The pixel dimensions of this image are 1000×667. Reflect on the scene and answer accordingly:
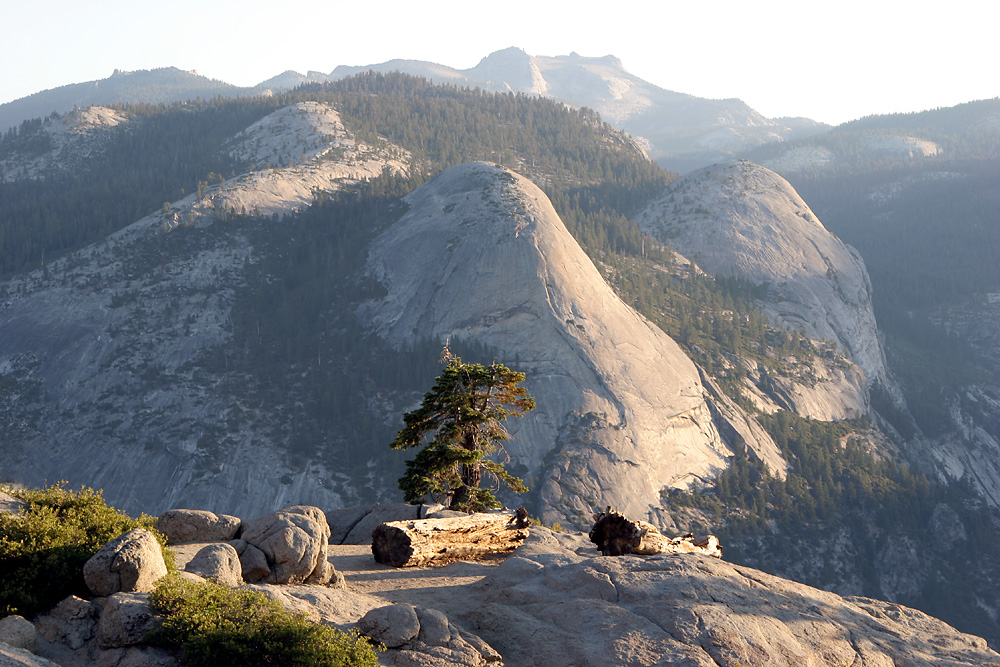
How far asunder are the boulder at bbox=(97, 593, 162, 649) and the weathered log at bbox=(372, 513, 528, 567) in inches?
393

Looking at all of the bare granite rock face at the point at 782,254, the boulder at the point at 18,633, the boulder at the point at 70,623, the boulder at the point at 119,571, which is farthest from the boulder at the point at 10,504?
the bare granite rock face at the point at 782,254

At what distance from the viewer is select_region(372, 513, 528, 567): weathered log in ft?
72.2

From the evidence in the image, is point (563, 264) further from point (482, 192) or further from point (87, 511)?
point (87, 511)

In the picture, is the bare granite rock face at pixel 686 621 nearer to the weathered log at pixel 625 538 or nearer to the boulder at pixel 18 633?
the weathered log at pixel 625 538

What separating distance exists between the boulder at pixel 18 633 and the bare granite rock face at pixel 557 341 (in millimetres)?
63775

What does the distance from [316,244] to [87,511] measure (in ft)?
327

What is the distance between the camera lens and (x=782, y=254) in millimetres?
130250

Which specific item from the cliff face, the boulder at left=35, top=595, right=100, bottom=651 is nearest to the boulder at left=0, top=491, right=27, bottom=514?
the boulder at left=35, top=595, right=100, bottom=651

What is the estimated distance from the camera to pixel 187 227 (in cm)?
10600

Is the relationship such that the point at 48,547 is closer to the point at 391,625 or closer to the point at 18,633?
the point at 18,633

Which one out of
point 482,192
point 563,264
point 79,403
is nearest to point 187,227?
point 79,403

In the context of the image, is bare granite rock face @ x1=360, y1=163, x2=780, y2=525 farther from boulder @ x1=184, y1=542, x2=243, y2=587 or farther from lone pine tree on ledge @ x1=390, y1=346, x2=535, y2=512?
boulder @ x1=184, y1=542, x2=243, y2=587

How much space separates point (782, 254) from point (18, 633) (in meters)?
133

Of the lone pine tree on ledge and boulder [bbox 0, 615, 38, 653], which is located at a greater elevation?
boulder [bbox 0, 615, 38, 653]
